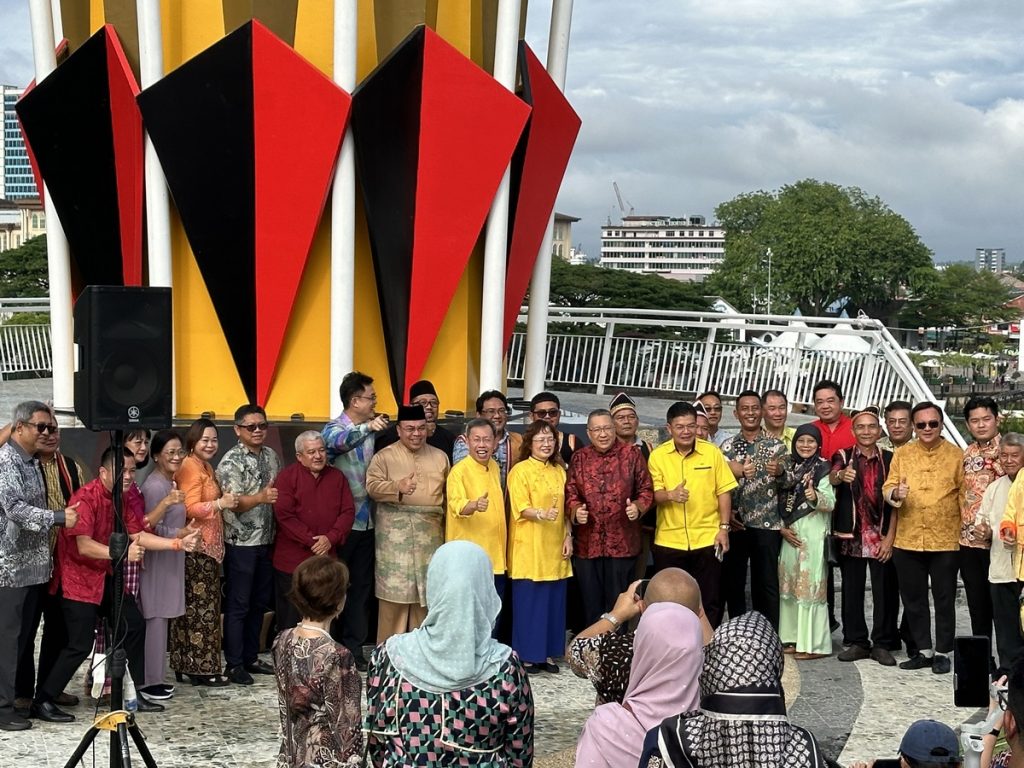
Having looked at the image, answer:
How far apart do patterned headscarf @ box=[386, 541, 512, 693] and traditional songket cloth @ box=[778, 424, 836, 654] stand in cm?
487

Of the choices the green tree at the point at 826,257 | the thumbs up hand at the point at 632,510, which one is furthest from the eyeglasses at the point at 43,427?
the green tree at the point at 826,257

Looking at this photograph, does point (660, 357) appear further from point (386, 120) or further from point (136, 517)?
point (136, 517)

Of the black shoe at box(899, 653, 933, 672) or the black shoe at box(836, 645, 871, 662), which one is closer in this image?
the black shoe at box(899, 653, 933, 672)

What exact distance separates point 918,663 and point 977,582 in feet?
2.11

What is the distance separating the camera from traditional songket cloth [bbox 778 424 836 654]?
8578 millimetres

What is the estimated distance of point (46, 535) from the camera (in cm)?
687

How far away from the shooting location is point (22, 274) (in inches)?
2790

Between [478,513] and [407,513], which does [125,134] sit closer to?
[407,513]

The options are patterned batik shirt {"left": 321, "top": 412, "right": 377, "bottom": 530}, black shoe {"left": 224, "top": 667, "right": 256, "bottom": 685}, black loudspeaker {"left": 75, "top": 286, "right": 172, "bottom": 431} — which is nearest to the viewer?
black loudspeaker {"left": 75, "top": 286, "right": 172, "bottom": 431}

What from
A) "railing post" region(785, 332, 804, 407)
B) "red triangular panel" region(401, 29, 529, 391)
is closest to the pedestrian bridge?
"railing post" region(785, 332, 804, 407)

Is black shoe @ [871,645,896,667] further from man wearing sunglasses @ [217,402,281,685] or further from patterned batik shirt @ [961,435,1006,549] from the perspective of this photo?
man wearing sunglasses @ [217,402,281,685]

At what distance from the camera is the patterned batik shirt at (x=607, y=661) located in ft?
14.8

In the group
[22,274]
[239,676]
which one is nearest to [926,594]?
[239,676]

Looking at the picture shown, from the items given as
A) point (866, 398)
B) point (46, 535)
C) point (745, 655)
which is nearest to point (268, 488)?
point (46, 535)
